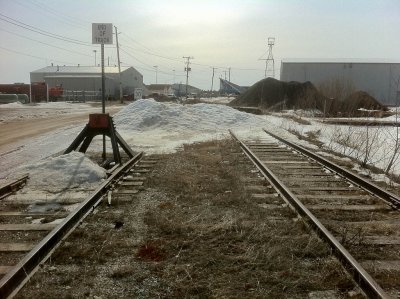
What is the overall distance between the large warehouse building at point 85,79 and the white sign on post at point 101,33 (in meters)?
56.9

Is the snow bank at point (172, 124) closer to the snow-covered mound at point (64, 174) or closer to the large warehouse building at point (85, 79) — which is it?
the snow-covered mound at point (64, 174)

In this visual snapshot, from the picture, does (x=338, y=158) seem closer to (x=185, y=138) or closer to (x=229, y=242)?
(x=185, y=138)

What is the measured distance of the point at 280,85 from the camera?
44438mm

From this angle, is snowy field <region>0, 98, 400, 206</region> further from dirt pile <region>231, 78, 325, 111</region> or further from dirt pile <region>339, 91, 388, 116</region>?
dirt pile <region>231, 78, 325, 111</region>

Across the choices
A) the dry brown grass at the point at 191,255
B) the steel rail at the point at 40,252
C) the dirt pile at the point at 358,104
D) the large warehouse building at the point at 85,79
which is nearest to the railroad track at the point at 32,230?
the steel rail at the point at 40,252

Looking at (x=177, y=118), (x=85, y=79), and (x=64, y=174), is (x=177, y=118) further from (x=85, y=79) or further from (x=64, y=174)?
(x=85, y=79)

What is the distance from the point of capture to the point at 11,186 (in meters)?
7.60

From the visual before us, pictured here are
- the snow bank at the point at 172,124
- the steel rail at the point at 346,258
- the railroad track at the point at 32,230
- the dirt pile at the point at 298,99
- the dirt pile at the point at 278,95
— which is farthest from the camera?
the dirt pile at the point at 278,95

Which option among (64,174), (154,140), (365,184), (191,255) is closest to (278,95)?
(154,140)

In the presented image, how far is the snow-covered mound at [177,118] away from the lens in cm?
1972

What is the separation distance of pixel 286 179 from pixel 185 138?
872 centimetres

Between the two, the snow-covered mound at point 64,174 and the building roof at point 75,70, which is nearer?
the snow-covered mound at point 64,174

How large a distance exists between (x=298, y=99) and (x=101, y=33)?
33350mm

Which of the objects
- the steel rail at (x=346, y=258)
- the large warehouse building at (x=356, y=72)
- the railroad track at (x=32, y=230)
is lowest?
the railroad track at (x=32, y=230)
